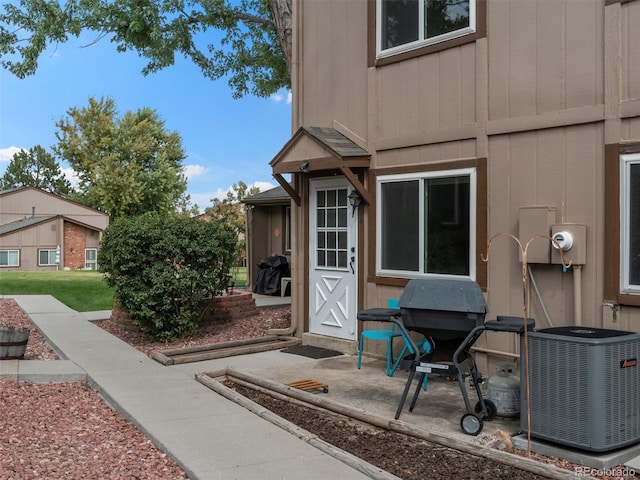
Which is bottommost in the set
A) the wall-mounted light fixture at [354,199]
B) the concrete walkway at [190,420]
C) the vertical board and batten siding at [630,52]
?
the concrete walkway at [190,420]

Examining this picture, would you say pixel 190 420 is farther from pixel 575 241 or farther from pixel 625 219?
pixel 625 219

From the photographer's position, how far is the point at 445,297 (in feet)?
16.4

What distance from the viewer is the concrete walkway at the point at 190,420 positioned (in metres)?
4.09

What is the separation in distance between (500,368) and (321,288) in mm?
3589

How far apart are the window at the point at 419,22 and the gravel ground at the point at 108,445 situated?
4264mm

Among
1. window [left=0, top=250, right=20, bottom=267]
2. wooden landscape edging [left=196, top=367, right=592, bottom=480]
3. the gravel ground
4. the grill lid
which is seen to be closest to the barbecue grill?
the grill lid

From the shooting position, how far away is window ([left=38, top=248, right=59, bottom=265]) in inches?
1762

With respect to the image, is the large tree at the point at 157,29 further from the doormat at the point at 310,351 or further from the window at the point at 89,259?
the window at the point at 89,259

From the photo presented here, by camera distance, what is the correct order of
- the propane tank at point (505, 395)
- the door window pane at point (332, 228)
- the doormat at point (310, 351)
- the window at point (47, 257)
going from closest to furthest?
the propane tank at point (505, 395) → the doormat at point (310, 351) → the door window pane at point (332, 228) → the window at point (47, 257)

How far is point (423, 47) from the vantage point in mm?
7211

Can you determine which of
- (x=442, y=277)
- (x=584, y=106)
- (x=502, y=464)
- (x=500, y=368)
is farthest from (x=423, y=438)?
(x=584, y=106)

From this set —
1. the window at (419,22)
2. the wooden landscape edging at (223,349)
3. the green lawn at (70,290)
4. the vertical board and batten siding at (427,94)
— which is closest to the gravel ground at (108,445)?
the wooden landscape edging at (223,349)

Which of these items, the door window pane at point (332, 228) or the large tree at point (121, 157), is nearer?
the door window pane at point (332, 228)

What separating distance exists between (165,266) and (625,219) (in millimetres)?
5701
